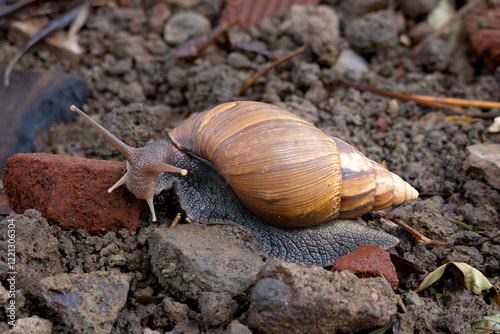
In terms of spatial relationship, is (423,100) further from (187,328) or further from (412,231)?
(187,328)

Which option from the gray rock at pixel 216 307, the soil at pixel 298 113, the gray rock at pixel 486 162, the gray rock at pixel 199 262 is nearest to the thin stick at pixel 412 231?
the soil at pixel 298 113

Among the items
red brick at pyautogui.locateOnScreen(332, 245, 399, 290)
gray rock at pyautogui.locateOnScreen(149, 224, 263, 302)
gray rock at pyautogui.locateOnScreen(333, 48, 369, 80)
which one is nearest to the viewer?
gray rock at pyautogui.locateOnScreen(149, 224, 263, 302)

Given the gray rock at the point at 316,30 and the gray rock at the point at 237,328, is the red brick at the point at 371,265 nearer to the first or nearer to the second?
the gray rock at the point at 237,328

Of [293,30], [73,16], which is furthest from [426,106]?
[73,16]

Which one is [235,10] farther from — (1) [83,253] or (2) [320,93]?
(1) [83,253]

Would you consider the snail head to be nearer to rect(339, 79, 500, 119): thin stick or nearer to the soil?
the soil

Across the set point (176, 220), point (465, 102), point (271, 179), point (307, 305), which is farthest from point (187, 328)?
point (465, 102)

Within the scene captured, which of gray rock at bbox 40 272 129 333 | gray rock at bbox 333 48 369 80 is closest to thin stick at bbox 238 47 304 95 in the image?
gray rock at bbox 333 48 369 80
